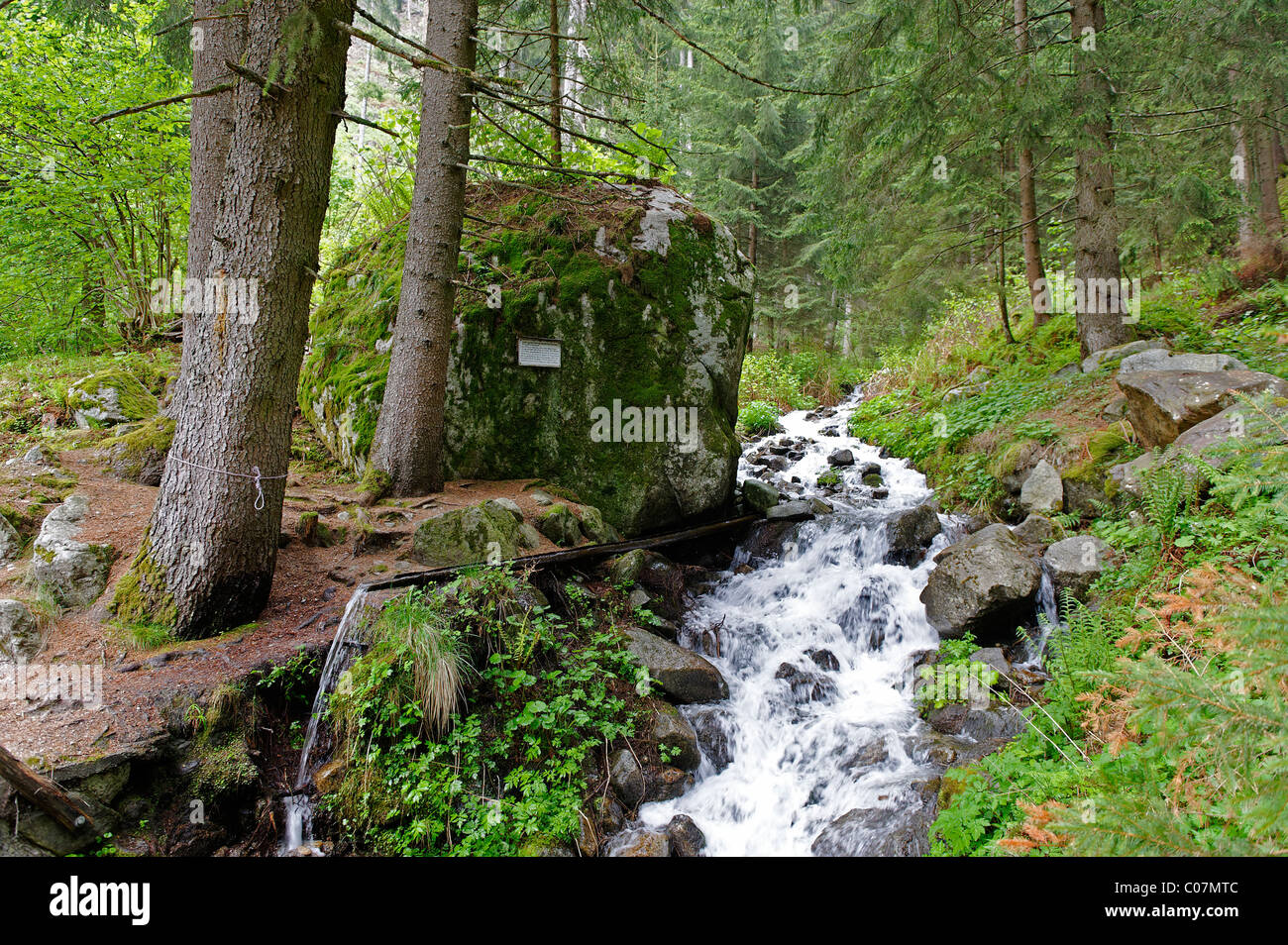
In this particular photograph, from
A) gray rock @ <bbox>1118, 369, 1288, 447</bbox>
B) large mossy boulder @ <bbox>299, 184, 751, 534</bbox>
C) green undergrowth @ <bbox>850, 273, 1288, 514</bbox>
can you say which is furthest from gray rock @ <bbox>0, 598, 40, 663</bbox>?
gray rock @ <bbox>1118, 369, 1288, 447</bbox>

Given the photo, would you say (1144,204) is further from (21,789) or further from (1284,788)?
(21,789)

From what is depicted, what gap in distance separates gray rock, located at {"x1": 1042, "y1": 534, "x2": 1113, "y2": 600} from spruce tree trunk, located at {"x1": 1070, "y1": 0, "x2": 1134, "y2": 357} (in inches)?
163

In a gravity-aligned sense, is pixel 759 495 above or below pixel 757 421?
below

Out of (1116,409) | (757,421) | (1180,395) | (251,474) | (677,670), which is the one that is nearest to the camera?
(251,474)

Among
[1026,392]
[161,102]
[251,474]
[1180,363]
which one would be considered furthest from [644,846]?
[1026,392]

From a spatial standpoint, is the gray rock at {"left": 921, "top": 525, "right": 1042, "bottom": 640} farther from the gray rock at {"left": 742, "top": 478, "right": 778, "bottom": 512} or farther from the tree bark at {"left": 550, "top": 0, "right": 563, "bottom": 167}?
the tree bark at {"left": 550, "top": 0, "right": 563, "bottom": 167}

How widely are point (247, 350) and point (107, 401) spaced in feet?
15.2

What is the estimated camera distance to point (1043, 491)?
6.28 metres

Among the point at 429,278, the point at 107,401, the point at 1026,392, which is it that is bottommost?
the point at 107,401

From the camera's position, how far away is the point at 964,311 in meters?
12.8

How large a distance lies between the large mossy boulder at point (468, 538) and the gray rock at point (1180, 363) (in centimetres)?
654

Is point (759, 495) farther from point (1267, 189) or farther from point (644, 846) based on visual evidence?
point (1267, 189)

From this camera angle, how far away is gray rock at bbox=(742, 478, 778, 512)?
840 cm
